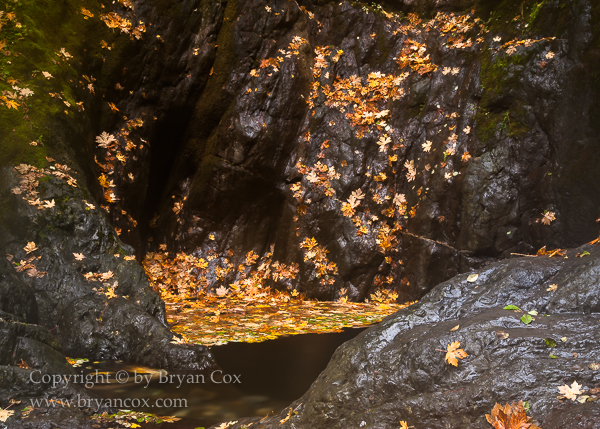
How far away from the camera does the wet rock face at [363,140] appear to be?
18.5 ft

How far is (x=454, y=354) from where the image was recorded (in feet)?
6.61

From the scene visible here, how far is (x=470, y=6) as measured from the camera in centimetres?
729

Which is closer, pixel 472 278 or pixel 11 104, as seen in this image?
pixel 472 278

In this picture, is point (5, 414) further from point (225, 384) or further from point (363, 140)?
point (363, 140)

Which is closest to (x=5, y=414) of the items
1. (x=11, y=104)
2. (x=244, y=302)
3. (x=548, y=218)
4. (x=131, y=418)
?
(x=131, y=418)

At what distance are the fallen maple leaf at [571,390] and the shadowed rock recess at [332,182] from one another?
50 millimetres

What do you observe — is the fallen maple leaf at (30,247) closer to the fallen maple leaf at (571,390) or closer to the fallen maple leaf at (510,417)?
the fallen maple leaf at (510,417)

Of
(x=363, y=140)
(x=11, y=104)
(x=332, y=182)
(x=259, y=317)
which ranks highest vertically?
(x=363, y=140)

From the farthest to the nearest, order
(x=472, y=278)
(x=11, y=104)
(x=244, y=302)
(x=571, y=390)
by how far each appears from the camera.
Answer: (x=244, y=302)
(x=11, y=104)
(x=472, y=278)
(x=571, y=390)

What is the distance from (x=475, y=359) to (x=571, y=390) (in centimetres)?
42

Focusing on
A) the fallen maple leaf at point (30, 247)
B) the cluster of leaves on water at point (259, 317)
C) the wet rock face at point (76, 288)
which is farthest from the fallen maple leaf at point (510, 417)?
the fallen maple leaf at point (30, 247)

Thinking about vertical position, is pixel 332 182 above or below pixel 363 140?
below

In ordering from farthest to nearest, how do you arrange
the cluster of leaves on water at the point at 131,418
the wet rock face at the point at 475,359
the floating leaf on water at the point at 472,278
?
1. the floating leaf on water at the point at 472,278
2. the cluster of leaves on water at the point at 131,418
3. the wet rock face at the point at 475,359

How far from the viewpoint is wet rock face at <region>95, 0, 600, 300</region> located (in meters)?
5.63
